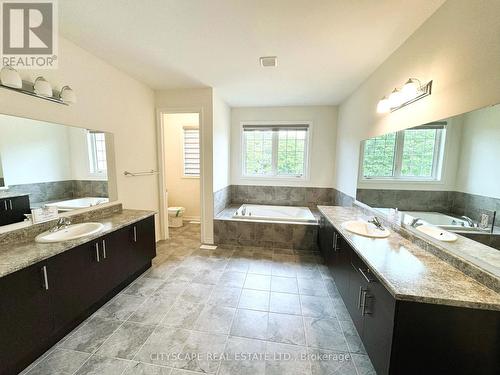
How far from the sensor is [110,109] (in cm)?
255

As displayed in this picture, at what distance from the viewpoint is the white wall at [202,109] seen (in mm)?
3268

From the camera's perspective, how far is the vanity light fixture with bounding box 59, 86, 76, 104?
1.92m

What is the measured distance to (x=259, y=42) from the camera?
1.98 m

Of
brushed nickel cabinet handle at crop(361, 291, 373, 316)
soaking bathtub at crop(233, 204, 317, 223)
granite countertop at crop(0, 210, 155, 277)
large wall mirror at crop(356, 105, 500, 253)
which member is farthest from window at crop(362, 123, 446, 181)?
granite countertop at crop(0, 210, 155, 277)

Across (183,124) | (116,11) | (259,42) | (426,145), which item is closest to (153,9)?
(116,11)

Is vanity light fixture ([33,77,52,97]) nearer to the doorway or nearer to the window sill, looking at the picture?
the doorway

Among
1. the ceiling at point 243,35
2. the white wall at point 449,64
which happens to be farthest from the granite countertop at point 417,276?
the ceiling at point 243,35

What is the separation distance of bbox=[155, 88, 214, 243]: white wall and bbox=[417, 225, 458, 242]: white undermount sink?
8.73 feet

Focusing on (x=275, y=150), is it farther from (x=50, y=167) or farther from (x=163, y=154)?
(x=50, y=167)

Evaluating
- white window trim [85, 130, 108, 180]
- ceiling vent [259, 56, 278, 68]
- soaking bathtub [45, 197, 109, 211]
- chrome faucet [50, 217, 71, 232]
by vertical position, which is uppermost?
ceiling vent [259, 56, 278, 68]

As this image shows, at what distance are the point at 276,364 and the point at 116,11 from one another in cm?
284

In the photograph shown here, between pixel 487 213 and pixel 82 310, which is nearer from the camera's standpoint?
pixel 487 213

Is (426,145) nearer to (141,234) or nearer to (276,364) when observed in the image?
(276,364)

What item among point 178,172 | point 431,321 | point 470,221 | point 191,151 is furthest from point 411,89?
point 178,172
